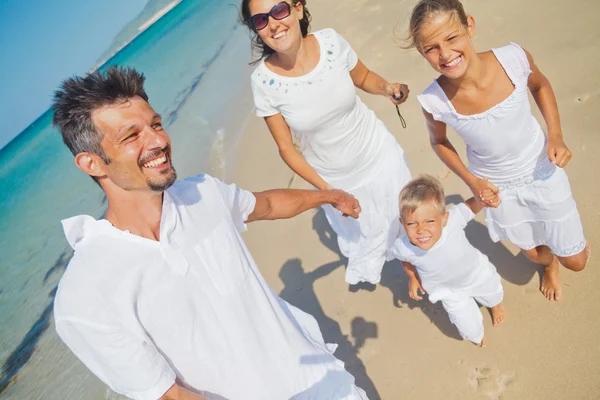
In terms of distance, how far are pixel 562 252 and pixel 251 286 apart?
224cm

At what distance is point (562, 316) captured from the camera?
10.0 ft

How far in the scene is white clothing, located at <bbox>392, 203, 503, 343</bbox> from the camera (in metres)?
2.84

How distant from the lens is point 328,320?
400 cm

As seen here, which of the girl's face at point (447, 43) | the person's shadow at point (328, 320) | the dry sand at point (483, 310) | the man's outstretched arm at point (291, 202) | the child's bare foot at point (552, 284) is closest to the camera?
the man's outstretched arm at point (291, 202)

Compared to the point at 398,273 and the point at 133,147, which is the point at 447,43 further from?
the point at 398,273

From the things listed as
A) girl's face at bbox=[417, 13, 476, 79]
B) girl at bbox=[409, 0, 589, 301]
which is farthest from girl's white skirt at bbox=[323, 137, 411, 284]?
girl's face at bbox=[417, 13, 476, 79]

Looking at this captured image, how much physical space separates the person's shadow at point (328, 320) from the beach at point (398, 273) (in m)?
0.01

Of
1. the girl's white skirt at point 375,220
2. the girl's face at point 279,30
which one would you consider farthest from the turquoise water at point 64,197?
the girl's face at point 279,30

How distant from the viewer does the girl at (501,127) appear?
8.35ft

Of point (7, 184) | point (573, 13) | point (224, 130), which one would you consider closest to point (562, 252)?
point (573, 13)

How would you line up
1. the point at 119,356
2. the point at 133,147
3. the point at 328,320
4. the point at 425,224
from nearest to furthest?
1. the point at 119,356
2. the point at 133,147
3. the point at 425,224
4. the point at 328,320

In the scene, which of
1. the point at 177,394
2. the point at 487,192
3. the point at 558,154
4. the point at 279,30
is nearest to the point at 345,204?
the point at 487,192

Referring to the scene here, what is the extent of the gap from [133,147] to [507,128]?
218 cm

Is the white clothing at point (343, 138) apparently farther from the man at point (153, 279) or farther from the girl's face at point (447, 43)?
the man at point (153, 279)
